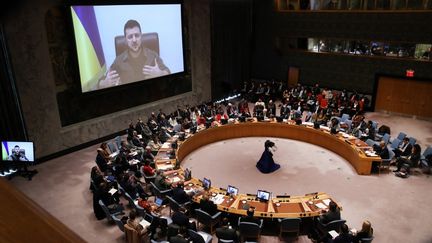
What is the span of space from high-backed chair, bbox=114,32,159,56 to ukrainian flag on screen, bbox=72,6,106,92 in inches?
35.3

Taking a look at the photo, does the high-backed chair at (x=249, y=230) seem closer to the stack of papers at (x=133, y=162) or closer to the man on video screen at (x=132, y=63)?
the stack of papers at (x=133, y=162)

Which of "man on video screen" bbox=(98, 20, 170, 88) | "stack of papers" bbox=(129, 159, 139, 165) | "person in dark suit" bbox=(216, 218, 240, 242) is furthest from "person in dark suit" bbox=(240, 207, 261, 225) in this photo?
"man on video screen" bbox=(98, 20, 170, 88)

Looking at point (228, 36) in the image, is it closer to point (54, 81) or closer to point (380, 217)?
point (54, 81)

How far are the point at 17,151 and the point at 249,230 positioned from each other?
28.8ft

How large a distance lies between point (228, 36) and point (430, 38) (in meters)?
11.1

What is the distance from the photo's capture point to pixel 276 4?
21.9 metres

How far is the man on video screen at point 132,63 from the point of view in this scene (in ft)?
51.1

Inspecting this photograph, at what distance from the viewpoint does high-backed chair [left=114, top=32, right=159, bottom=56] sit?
50.7 ft

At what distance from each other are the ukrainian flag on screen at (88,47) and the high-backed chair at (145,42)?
0.90m

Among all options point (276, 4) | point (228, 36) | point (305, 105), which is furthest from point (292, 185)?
point (276, 4)

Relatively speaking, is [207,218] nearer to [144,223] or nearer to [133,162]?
[144,223]

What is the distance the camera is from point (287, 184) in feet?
39.0

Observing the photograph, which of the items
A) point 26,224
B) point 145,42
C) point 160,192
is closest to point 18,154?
point 160,192

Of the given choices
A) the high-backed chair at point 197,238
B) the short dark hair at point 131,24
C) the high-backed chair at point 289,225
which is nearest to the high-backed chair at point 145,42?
the short dark hair at point 131,24
